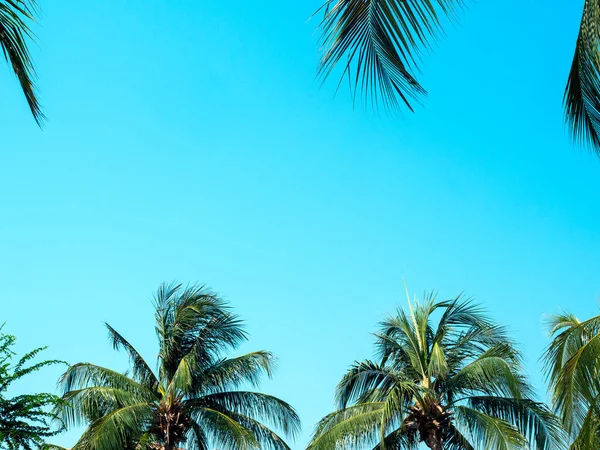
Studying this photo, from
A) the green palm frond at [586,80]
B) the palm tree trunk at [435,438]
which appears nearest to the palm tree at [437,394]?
the palm tree trunk at [435,438]

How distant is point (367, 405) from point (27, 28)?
14.6 m

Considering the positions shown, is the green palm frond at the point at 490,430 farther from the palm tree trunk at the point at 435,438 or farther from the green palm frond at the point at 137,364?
the green palm frond at the point at 137,364

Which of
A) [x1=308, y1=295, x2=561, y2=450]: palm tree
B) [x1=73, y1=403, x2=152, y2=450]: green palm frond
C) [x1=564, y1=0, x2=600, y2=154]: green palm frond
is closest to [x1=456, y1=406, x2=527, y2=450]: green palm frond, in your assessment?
[x1=308, y1=295, x2=561, y2=450]: palm tree

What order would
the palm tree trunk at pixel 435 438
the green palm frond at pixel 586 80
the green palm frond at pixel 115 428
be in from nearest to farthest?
the green palm frond at pixel 586 80
the green palm frond at pixel 115 428
the palm tree trunk at pixel 435 438

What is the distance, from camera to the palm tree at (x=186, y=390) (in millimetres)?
18406

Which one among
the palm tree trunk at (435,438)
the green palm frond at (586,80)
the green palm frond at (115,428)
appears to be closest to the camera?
the green palm frond at (586,80)

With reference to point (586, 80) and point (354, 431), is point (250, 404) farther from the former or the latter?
point (586, 80)

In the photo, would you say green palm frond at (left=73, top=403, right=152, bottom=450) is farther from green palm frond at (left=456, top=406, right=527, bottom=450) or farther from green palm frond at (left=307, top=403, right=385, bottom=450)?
green palm frond at (left=456, top=406, right=527, bottom=450)

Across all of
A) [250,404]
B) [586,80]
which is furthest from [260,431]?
[586,80]

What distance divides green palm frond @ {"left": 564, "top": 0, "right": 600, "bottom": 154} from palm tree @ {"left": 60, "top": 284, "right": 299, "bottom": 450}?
45.5 feet

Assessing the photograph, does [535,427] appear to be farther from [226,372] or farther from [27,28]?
[27,28]

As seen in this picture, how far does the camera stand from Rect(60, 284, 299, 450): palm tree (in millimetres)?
18406

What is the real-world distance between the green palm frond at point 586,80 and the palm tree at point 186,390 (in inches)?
546

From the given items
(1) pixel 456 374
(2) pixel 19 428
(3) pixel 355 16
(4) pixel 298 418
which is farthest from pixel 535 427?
(3) pixel 355 16
